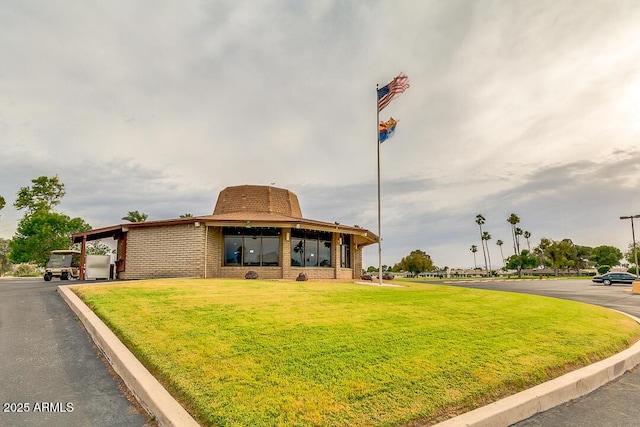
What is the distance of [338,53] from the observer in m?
16.2

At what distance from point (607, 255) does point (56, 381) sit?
415 ft

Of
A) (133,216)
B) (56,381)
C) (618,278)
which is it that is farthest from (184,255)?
(618,278)

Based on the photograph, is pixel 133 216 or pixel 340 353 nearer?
pixel 340 353

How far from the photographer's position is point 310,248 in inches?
873

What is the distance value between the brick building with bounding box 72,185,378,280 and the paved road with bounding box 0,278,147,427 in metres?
11.4

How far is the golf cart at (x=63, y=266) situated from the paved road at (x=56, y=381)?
65.9 ft

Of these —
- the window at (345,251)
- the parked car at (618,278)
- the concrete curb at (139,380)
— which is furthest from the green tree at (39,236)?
the parked car at (618,278)

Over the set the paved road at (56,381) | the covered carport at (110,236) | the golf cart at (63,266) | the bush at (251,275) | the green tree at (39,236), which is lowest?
the paved road at (56,381)

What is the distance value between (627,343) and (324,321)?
7.20 metres

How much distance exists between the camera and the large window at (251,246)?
20656 millimetres

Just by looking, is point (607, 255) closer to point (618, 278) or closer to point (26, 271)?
point (618, 278)

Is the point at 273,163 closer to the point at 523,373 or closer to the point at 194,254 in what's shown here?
the point at 194,254

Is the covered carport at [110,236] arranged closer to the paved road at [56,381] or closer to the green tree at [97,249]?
the paved road at [56,381]

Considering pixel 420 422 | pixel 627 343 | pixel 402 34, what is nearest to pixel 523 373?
pixel 420 422
